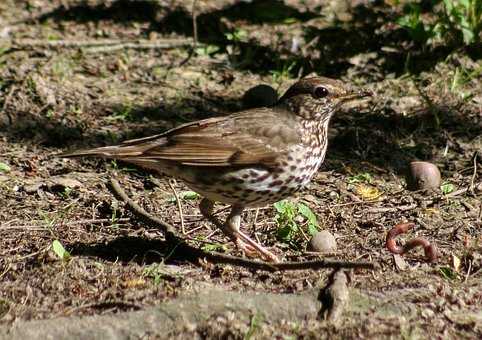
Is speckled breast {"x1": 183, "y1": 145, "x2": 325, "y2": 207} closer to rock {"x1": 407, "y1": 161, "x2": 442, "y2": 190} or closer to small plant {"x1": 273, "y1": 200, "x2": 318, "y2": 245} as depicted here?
small plant {"x1": 273, "y1": 200, "x2": 318, "y2": 245}

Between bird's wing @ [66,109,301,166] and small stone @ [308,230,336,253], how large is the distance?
20.1 inches

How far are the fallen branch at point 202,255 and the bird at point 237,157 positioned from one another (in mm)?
281

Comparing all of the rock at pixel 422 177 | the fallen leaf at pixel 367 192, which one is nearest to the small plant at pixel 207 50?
the fallen leaf at pixel 367 192

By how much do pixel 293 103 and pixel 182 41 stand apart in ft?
10.9

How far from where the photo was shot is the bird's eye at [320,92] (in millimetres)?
5961

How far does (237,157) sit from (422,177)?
156 centimetres

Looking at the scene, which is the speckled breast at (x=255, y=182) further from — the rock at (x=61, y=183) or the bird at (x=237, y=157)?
the rock at (x=61, y=183)

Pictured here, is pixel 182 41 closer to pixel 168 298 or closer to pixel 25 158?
pixel 25 158

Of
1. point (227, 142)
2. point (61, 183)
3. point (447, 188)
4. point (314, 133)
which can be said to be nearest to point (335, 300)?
point (227, 142)

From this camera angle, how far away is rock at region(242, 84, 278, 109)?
7629 millimetres

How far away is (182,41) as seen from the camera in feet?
29.9

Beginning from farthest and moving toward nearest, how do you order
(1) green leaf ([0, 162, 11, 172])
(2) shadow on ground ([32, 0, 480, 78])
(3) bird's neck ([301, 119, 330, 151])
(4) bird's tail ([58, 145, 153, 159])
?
(2) shadow on ground ([32, 0, 480, 78]) → (1) green leaf ([0, 162, 11, 172]) → (3) bird's neck ([301, 119, 330, 151]) → (4) bird's tail ([58, 145, 153, 159])

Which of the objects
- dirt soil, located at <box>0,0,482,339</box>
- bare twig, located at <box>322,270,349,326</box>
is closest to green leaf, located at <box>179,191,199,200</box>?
dirt soil, located at <box>0,0,482,339</box>

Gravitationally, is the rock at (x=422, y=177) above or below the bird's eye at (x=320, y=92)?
below
